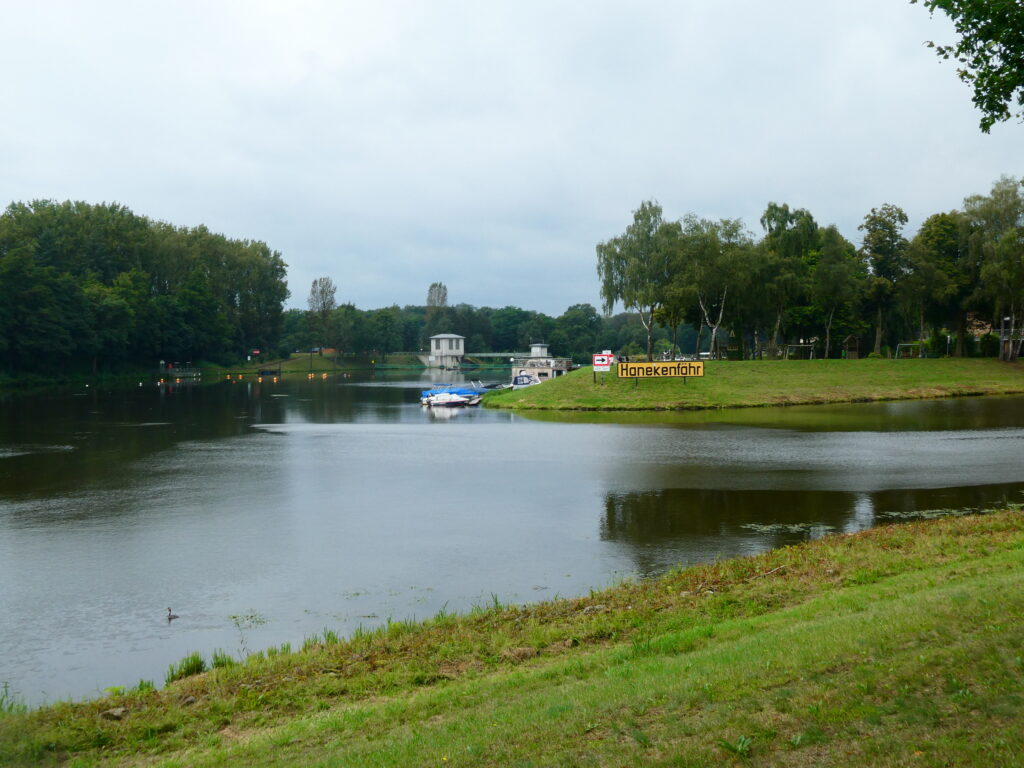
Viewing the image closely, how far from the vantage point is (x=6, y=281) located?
94.3 metres

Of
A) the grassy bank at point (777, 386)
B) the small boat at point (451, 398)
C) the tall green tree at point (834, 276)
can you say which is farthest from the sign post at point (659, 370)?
the tall green tree at point (834, 276)

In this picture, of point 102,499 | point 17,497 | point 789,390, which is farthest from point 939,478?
point 789,390

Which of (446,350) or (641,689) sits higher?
(446,350)

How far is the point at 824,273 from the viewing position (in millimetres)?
71938

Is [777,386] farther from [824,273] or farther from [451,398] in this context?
[451,398]

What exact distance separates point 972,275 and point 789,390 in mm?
26584

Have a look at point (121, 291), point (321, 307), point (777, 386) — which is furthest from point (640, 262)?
point (321, 307)

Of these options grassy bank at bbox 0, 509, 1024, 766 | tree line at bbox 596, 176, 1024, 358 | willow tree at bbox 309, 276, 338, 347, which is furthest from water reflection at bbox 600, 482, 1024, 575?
willow tree at bbox 309, 276, 338, 347

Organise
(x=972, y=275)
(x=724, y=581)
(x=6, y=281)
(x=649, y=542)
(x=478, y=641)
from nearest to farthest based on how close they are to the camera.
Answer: (x=478, y=641), (x=724, y=581), (x=649, y=542), (x=972, y=275), (x=6, y=281)

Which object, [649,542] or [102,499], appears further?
[102,499]

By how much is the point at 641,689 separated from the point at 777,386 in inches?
2222

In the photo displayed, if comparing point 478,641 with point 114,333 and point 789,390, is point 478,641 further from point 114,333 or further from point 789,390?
point 114,333

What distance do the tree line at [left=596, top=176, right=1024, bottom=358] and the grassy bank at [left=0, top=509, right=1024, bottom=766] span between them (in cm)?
5496

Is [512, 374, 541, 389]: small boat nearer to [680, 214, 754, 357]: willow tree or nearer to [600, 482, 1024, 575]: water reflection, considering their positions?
[680, 214, 754, 357]: willow tree
